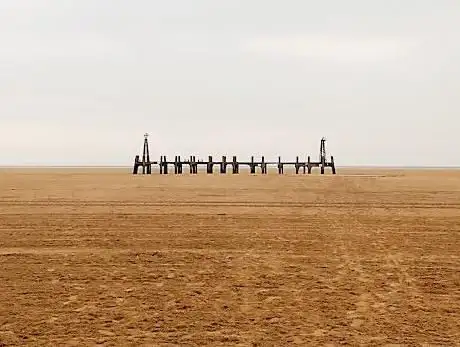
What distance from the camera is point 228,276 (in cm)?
934

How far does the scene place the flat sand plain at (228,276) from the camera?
23.5ft

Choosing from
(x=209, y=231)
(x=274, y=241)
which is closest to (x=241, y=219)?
(x=209, y=231)

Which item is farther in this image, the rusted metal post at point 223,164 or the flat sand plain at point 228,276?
the rusted metal post at point 223,164

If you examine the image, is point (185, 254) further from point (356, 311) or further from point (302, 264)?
point (356, 311)

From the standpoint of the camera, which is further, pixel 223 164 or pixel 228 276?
pixel 223 164

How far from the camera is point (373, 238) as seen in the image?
40.1ft

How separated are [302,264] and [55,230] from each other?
5.38 m

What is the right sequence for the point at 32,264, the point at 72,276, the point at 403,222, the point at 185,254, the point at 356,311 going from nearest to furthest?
the point at 356,311 → the point at 72,276 → the point at 32,264 → the point at 185,254 → the point at 403,222

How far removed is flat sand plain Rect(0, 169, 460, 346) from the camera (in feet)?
23.5

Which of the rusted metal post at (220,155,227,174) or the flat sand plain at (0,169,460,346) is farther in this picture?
the rusted metal post at (220,155,227,174)

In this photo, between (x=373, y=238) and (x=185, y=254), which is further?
(x=373, y=238)

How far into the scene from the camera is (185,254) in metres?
10.7

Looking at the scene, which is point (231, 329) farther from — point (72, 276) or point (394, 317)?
point (72, 276)

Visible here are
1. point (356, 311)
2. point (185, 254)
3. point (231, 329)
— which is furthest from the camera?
point (185, 254)
